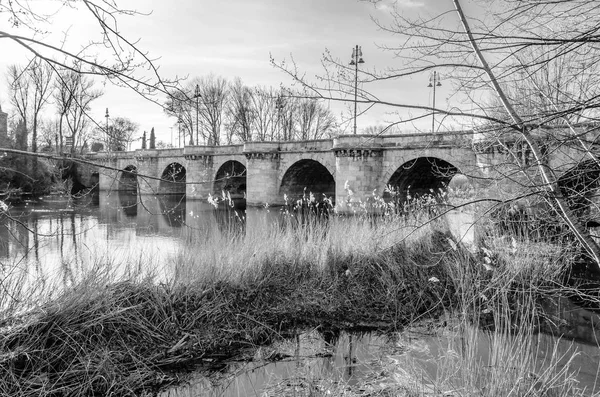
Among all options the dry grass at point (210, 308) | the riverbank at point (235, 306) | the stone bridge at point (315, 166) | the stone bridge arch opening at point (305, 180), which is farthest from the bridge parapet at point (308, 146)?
the dry grass at point (210, 308)

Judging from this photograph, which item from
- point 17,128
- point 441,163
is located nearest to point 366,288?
point 441,163

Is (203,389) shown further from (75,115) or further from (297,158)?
(297,158)

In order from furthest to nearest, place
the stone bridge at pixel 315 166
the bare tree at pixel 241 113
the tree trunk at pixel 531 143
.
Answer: the bare tree at pixel 241 113, the stone bridge at pixel 315 166, the tree trunk at pixel 531 143

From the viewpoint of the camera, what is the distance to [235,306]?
226 inches

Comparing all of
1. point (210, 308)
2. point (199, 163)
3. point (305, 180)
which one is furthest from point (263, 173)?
point (210, 308)

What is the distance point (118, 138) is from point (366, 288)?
466 cm

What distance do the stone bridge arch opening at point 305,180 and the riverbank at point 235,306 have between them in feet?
60.6

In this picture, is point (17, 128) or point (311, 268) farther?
point (17, 128)

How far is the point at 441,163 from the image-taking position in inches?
834

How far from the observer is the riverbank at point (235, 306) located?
Answer: 3902 mm

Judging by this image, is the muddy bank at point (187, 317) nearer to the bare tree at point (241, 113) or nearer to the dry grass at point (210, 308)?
the dry grass at point (210, 308)

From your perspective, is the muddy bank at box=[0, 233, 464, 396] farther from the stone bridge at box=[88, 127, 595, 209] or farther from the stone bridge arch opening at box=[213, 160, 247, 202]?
the stone bridge arch opening at box=[213, 160, 247, 202]

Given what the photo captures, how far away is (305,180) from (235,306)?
2424 centimetres

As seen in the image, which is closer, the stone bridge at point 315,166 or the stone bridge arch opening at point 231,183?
the stone bridge at point 315,166
